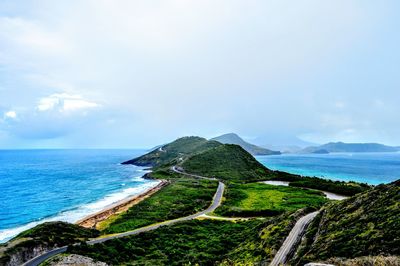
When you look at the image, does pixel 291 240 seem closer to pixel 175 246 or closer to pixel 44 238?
pixel 175 246

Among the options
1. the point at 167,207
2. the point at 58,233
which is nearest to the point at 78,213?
the point at 167,207

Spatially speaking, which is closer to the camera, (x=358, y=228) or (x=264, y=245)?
(x=358, y=228)

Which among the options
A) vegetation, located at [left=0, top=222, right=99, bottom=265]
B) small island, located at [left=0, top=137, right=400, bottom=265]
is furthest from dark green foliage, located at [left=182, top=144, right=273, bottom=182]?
vegetation, located at [left=0, top=222, right=99, bottom=265]

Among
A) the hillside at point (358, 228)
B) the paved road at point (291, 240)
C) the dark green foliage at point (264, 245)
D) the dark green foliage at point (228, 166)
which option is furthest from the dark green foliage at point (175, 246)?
the dark green foliage at point (228, 166)

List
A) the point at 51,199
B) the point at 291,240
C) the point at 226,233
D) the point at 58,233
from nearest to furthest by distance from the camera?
the point at 291,240, the point at 58,233, the point at 226,233, the point at 51,199

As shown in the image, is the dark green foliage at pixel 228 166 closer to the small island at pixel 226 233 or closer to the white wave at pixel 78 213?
the white wave at pixel 78 213

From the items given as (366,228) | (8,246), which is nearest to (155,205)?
(8,246)

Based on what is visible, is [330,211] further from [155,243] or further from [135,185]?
[135,185]
